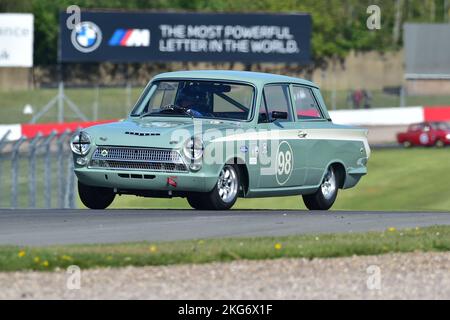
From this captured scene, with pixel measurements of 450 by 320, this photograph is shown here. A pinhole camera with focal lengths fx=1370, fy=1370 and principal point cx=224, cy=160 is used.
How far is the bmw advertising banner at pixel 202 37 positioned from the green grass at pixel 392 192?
15878 millimetres

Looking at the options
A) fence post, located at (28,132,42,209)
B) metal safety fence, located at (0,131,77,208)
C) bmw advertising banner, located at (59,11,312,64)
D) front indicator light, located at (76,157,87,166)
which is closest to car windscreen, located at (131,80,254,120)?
front indicator light, located at (76,157,87,166)

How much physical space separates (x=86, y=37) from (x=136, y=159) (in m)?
46.1

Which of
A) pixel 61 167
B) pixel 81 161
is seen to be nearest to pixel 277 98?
pixel 81 161

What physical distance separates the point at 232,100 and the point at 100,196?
6.41ft

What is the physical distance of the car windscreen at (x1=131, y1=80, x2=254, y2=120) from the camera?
1608 cm

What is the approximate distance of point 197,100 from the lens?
16250mm

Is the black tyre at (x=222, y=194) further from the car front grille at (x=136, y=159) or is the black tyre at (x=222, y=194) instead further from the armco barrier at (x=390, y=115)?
the armco barrier at (x=390, y=115)

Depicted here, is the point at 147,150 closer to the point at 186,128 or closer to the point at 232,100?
the point at 186,128

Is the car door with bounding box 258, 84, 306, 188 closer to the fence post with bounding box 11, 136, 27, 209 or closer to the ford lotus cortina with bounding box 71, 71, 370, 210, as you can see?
the ford lotus cortina with bounding box 71, 71, 370, 210

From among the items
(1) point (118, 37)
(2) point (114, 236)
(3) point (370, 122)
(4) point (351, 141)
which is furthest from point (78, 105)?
(2) point (114, 236)

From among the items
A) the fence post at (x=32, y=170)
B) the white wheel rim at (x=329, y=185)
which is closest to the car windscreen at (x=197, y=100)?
the white wheel rim at (x=329, y=185)

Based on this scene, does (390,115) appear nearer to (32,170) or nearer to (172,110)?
(32,170)

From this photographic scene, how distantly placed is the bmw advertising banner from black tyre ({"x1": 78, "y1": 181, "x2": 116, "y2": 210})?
4510 cm

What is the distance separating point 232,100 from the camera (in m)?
16.2
